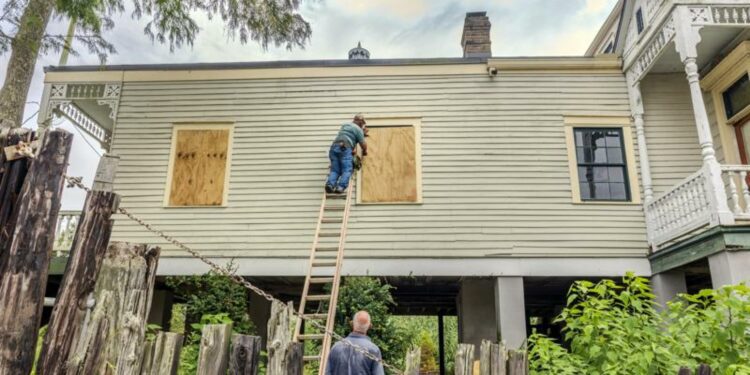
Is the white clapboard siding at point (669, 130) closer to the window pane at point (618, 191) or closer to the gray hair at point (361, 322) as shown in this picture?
the window pane at point (618, 191)

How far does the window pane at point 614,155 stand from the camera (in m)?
8.59

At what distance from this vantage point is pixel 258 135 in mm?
9000

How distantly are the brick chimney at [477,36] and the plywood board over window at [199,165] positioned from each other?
5.75 m

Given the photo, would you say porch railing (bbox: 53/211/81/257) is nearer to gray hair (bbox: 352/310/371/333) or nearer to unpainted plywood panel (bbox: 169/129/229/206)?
unpainted plywood panel (bbox: 169/129/229/206)

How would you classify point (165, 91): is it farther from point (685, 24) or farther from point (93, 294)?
point (685, 24)

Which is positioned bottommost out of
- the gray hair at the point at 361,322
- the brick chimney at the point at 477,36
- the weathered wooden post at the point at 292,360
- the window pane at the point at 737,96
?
the weathered wooden post at the point at 292,360

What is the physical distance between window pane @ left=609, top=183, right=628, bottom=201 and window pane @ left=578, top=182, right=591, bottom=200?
402 millimetres

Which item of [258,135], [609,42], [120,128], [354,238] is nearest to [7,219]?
[354,238]

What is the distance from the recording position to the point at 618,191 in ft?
27.7

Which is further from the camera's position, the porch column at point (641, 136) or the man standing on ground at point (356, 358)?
the porch column at point (641, 136)

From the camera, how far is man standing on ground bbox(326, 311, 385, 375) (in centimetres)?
342

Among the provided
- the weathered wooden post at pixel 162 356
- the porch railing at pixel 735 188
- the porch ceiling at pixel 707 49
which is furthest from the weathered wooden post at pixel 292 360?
the porch ceiling at pixel 707 49

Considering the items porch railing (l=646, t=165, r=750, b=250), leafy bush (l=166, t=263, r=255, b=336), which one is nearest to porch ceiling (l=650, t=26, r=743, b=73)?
porch railing (l=646, t=165, r=750, b=250)

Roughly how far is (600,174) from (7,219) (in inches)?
339
